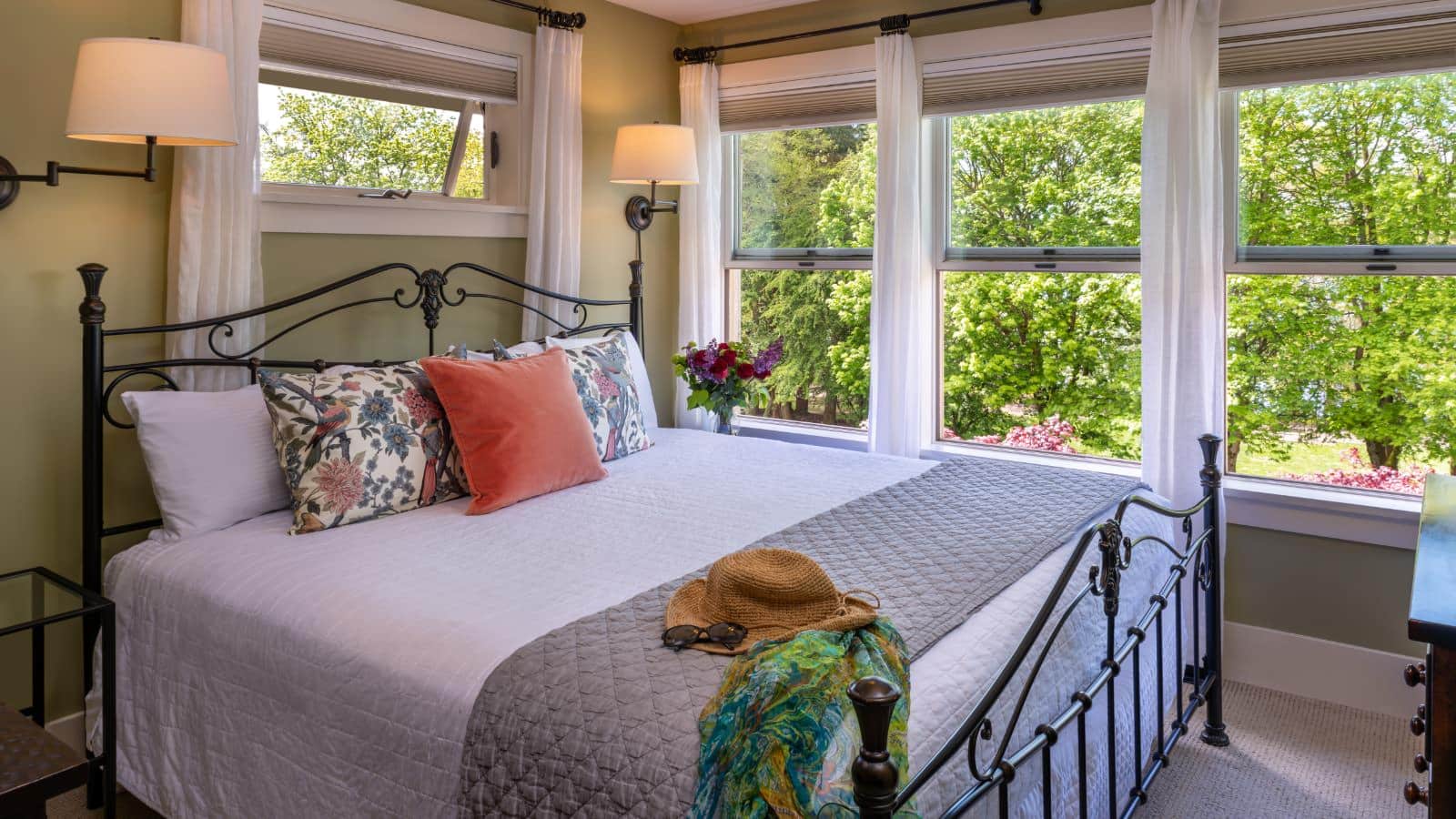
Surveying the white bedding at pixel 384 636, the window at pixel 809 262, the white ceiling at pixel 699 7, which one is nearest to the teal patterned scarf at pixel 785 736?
the white bedding at pixel 384 636

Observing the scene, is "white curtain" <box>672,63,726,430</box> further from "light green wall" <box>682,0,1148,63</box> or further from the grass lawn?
the grass lawn

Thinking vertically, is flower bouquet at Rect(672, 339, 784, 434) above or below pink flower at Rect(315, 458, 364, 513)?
above

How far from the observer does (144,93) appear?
2230 millimetres

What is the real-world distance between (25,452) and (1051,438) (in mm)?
3208

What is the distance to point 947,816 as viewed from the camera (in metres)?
1.34

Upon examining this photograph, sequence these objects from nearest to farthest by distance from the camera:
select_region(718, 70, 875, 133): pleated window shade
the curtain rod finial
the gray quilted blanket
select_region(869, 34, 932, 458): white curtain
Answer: the gray quilted blanket
select_region(869, 34, 932, 458): white curtain
select_region(718, 70, 875, 133): pleated window shade
the curtain rod finial

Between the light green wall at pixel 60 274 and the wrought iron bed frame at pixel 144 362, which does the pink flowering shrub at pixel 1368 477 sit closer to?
the wrought iron bed frame at pixel 144 362

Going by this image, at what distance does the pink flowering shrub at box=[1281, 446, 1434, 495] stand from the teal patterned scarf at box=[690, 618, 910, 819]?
242 cm

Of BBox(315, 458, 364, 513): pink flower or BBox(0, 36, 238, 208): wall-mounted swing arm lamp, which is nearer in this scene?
BBox(0, 36, 238, 208): wall-mounted swing arm lamp

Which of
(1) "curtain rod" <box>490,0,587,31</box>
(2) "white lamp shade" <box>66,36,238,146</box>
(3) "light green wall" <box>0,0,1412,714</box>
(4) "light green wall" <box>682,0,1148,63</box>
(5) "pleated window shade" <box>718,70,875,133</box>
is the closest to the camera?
(2) "white lamp shade" <box>66,36,238,146</box>

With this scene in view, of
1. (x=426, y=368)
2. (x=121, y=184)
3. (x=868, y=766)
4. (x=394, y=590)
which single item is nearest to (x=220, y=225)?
(x=121, y=184)

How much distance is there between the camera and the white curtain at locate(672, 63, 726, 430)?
14.3 feet

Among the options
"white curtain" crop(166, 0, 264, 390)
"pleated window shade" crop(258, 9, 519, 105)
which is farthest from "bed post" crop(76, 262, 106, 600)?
"pleated window shade" crop(258, 9, 519, 105)

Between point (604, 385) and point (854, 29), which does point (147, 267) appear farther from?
point (854, 29)
